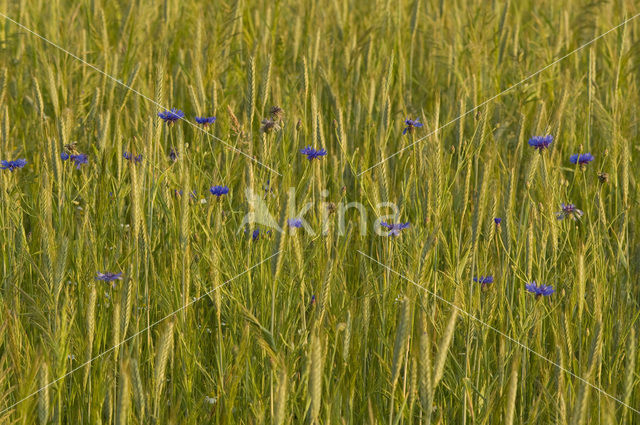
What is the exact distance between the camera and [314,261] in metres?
1.57

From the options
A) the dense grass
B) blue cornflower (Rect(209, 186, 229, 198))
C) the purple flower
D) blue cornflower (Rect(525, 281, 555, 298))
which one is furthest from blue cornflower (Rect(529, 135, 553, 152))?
the purple flower

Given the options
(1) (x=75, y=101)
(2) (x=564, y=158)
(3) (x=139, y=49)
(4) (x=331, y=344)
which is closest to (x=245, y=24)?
(3) (x=139, y=49)

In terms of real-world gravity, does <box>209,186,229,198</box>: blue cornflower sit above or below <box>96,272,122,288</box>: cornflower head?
above

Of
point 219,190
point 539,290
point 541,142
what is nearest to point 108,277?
point 219,190

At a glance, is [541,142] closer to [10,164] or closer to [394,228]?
[394,228]

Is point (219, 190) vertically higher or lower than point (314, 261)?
higher

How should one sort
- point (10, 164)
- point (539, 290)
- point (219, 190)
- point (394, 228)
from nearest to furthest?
point (539, 290), point (394, 228), point (219, 190), point (10, 164)

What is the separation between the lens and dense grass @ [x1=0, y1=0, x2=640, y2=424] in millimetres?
1221

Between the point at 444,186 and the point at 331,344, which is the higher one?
the point at 444,186

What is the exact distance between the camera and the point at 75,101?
2359 mm

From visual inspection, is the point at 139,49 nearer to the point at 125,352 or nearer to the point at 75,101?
the point at 75,101

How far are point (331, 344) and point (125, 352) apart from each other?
0.37m

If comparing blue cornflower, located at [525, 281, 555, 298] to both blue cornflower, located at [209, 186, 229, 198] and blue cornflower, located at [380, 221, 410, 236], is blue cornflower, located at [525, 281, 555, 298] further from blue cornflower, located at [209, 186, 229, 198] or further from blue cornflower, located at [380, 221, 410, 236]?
blue cornflower, located at [209, 186, 229, 198]

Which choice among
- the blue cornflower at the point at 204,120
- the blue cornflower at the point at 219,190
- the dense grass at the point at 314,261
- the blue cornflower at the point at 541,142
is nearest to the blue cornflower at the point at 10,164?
the dense grass at the point at 314,261
